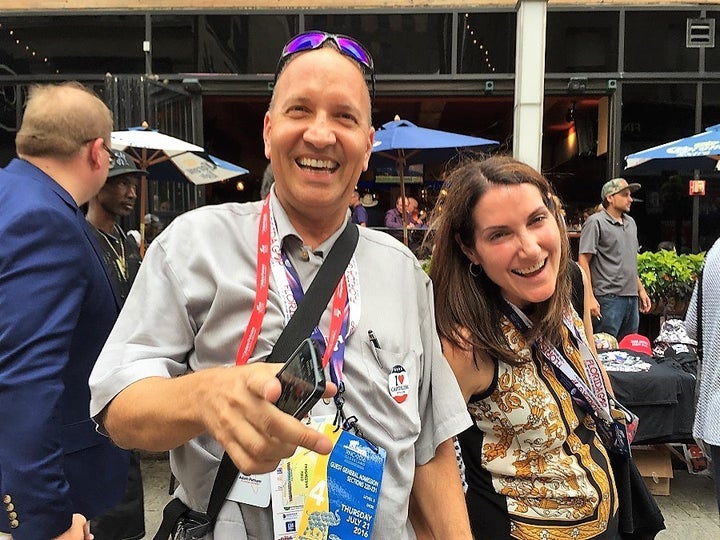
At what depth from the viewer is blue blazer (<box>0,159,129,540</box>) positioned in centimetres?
168

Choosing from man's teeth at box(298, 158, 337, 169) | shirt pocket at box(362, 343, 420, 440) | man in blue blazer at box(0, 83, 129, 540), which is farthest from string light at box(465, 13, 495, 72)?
shirt pocket at box(362, 343, 420, 440)

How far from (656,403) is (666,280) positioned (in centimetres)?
354

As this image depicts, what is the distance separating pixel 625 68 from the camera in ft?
29.3

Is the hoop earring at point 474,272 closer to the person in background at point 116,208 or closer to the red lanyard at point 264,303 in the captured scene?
the red lanyard at point 264,303

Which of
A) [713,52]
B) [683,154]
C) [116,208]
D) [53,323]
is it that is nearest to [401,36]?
[683,154]

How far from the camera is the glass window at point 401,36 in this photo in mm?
9070

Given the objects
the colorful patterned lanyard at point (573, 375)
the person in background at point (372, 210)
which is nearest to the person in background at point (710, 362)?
the colorful patterned lanyard at point (573, 375)

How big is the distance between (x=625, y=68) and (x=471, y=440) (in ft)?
28.7

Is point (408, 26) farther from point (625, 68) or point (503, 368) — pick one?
point (503, 368)

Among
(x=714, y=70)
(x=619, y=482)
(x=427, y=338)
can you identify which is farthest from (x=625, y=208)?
(x=427, y=338)

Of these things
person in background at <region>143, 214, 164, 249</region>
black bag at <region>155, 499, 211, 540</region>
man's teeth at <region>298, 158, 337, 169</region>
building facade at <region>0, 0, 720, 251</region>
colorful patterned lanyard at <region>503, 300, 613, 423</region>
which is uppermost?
building facade at <region>0, 0, 720, 251</region>

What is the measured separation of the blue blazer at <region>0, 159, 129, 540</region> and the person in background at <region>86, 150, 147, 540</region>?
23.5 inches

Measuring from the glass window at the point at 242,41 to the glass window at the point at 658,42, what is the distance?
17.1ft

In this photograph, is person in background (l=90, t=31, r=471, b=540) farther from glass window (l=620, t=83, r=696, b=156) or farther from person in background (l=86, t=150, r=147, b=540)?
glass window (l=620, t=83, r=696, b=156)
